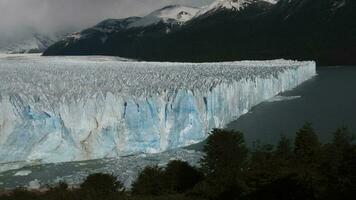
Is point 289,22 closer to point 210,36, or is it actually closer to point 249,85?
point 210,36

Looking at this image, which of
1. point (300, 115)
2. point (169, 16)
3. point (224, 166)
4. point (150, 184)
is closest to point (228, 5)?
point (169, 16)

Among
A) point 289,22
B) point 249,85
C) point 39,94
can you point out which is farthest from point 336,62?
point 39,94

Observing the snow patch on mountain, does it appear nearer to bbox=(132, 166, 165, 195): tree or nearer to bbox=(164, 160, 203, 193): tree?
bbox=(164, 160, 203, 193): tree

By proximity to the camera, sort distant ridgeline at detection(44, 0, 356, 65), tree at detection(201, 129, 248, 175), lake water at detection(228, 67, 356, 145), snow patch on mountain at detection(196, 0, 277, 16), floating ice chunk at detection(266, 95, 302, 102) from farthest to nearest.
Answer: snow patch on mountain at detection(196, 0, 277, 16), distant ridgeline at detection(44, 0, 356, 65), floating ice chunk at detection(266, 95, 302, 102), lake water at detection(228, 67, 356, 145), tree at detection(201, 129, 248, 175)

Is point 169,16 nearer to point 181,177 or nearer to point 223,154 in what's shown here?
point 181,177

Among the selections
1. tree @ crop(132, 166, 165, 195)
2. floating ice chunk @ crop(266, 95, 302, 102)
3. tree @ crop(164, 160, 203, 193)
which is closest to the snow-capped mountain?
floating ice chunk @ crop(266, 95, 302, 102)

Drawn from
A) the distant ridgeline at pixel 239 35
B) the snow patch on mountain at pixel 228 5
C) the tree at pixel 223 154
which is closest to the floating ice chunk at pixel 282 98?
the tree at pixel 223 154
